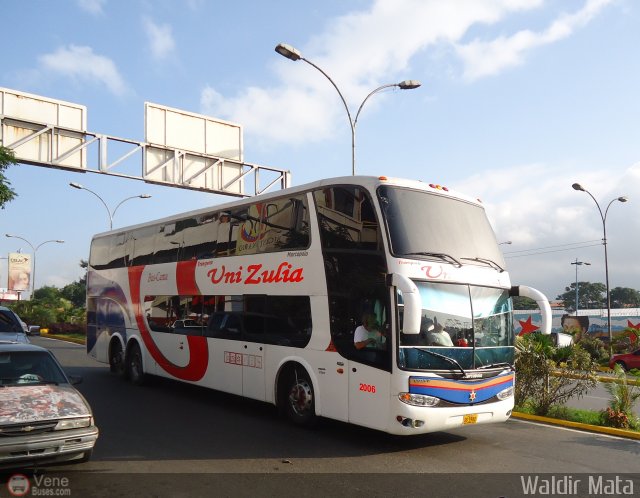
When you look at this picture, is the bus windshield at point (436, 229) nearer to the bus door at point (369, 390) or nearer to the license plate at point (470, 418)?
the bus door at point (369, 390)

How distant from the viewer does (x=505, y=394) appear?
29.4 feet

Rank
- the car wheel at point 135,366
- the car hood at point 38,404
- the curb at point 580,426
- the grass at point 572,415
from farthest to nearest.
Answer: the car wheel at point 135,366, the grass at point 572,415, the curb at point 580,426, the car hood at point 38,404

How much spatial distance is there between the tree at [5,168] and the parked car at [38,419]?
32.8 feet

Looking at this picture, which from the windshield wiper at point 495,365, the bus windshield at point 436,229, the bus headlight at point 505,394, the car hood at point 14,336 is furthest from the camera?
the car hood at point 14,336

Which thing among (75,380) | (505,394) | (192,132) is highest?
(192,132)

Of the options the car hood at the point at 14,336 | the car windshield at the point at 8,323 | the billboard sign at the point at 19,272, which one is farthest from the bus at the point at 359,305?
the billboard sign at the point at 19,272

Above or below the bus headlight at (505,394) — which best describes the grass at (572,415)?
below

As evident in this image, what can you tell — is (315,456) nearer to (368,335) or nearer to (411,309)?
(368,335)

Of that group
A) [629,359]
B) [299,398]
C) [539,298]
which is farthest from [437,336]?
[629,359]

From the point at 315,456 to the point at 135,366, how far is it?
8.24 m

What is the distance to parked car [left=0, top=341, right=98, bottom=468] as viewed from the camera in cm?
625

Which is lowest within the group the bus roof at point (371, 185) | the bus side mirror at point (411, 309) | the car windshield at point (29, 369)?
the car windshield at point (29, 369)

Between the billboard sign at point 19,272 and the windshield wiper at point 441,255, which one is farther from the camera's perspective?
the billboard sign at point 19,272

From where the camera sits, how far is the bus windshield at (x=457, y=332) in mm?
8062
